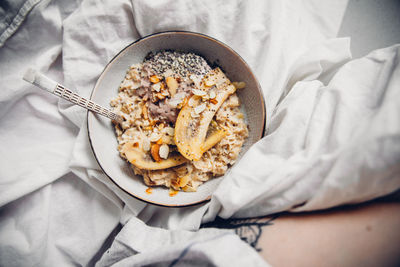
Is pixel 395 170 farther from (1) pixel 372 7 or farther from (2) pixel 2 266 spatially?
(2) pixel 2 266

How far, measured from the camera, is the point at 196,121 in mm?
1175

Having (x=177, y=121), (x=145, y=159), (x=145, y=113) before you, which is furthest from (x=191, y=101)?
(x=145, y=159)

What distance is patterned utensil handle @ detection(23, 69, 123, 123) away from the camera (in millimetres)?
1034

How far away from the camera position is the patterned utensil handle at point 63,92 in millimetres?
1034

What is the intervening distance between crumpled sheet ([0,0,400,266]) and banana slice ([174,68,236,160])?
0.20m

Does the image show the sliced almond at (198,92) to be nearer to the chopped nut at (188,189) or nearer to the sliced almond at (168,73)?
the sliced almond at (168,73)

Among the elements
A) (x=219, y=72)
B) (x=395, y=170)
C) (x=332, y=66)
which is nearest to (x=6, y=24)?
(x=219, y=72)

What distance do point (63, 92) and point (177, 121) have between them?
50 cm

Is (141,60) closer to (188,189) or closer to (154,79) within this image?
(154,79)

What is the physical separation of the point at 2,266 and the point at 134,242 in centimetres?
68

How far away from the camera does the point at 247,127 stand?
130cm

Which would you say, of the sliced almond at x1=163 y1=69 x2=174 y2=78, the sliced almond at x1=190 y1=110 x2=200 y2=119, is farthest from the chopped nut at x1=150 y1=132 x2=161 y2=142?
the sliced almond at x1=163 y1=69 x2=174 y2=78

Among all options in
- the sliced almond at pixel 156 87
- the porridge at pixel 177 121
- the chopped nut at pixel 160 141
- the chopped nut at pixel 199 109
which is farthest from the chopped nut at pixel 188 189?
the sliced almond at pixel 156 87

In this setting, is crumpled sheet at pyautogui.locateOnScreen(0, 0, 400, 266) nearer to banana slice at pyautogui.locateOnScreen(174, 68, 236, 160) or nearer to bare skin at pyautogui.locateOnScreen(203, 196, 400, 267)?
bare skin at pyautogui.locateOnScreen(203, 196, 400, 267)
